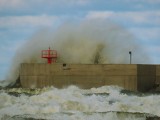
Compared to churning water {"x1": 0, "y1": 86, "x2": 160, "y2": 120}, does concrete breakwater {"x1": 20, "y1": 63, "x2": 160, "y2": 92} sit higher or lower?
higher

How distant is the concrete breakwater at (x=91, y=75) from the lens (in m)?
29.3

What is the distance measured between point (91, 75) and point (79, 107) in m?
8.03

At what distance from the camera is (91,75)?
98.0 ft

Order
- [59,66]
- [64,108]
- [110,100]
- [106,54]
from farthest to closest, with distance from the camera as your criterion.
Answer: [106,54] → [59,66] → [110,100] → [64,108]

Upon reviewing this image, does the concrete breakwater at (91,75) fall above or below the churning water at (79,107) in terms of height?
above

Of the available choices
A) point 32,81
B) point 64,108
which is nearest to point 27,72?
point 32,81

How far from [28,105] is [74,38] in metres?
19.5

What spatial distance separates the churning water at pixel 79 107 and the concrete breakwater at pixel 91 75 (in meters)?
1.31

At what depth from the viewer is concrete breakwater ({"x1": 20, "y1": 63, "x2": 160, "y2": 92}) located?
2930 cm

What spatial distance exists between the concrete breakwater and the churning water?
4.30 ft

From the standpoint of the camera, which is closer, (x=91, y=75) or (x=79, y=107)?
(x=79, y=107)

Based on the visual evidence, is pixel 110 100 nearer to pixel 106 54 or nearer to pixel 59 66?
pixel 59 66

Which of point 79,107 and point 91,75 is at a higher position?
point 91,75

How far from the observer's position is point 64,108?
21.5m
